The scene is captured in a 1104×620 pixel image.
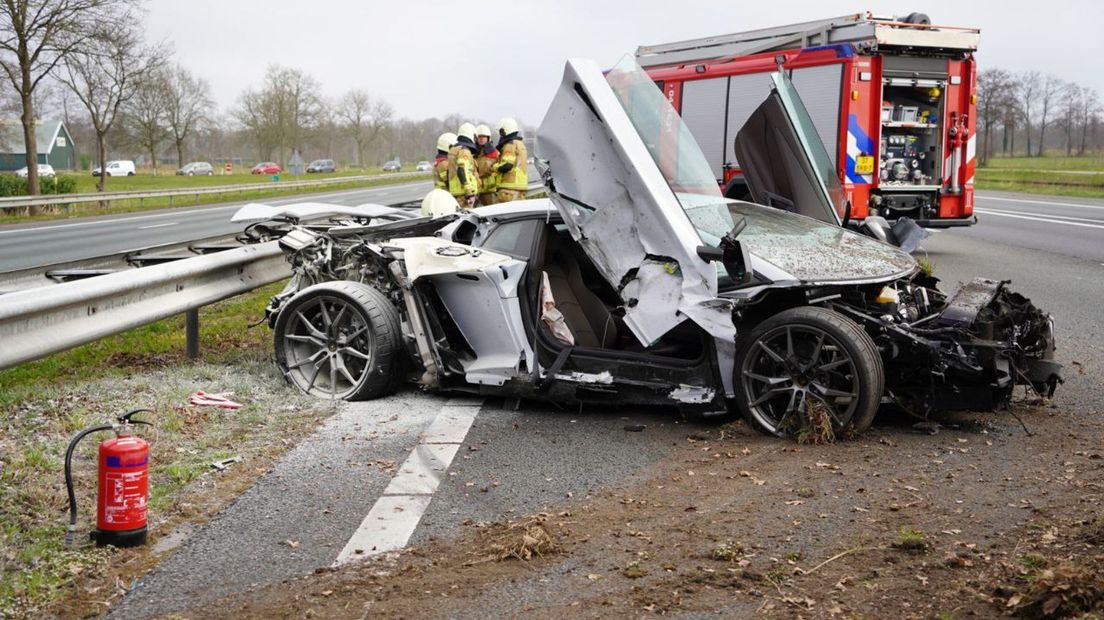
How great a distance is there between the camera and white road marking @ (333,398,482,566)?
3998 mm

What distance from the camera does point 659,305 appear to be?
223 inches

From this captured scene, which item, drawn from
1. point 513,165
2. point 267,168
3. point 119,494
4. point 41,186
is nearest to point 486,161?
point 513,165

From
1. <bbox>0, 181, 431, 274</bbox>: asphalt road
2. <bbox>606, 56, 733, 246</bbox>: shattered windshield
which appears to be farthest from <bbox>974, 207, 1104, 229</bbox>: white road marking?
<bbox>606, 56, 733, 246</bbox>: shattered windshield

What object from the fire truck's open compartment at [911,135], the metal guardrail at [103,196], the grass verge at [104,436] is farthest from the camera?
the metal guardrail at [103,196]

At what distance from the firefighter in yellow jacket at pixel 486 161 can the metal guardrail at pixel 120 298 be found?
525 centimetres

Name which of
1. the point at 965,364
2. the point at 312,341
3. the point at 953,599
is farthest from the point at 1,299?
the point at 965,364

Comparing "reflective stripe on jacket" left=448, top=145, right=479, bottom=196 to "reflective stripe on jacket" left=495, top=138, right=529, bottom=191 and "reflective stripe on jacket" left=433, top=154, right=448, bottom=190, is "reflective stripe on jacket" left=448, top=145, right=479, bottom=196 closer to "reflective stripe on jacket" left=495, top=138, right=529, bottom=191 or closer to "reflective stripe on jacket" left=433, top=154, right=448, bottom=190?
"reflective stripe on jacket" left=433, top=154, right=448, bottom=190

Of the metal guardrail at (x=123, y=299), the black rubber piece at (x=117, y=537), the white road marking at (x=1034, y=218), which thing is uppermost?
the metal guardrail at (x=123, y=299)

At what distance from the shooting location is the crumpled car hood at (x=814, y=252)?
5508 millimetres

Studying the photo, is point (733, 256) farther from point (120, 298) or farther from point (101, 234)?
point (101, 234)

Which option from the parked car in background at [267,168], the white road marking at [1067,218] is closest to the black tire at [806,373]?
the white road marking at [1067,218]

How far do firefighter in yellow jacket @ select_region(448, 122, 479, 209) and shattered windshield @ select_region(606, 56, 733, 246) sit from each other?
637 centimetres

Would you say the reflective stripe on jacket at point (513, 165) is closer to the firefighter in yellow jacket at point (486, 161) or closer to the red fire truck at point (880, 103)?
the firefighter in yellow jacket at point (486, 161)

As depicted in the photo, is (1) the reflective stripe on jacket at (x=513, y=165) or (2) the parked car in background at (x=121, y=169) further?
(2) the parked car in background at (x=121, y=169)
